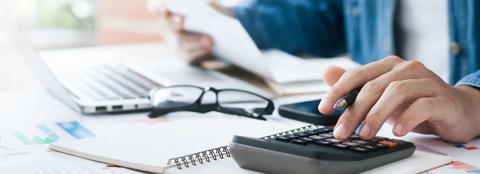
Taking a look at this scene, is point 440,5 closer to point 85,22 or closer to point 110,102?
point 110,102

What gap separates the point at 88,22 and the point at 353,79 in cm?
241

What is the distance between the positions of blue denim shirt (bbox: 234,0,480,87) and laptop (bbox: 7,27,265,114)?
0.28 meters

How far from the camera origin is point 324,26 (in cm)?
163

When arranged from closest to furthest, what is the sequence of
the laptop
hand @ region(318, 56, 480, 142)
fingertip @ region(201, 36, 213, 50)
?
hand @ region(318, 56, 480, 142) → the laptop → fingertip @ region(201, 36, 213, 50)

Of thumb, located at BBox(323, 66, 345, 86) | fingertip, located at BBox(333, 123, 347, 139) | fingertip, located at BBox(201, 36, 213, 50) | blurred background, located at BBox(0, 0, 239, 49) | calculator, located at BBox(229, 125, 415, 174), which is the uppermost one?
blurred background, located at BBox(0, 0, 239, 49)

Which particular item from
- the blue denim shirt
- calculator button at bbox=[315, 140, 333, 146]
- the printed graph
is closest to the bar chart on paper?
the printed graph

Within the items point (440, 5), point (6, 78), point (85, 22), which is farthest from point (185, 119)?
point (85, 22)

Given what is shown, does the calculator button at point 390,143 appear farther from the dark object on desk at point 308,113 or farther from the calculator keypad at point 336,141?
the dark object on desk at point 308,113

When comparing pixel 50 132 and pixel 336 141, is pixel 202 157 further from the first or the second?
pixel 50 132

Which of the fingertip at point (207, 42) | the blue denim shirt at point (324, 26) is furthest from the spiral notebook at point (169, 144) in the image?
the blue denim shirt at point (324, 26)

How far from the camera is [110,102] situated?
0.97 meters

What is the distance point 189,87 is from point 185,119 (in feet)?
0.46

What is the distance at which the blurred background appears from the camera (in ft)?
9.75

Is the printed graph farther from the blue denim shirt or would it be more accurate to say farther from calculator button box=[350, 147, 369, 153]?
the blue denim shirt
